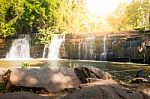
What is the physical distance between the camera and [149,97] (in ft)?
21.9

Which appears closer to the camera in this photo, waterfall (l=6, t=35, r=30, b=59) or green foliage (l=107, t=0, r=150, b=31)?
waterfall (l=6, t=35, r=30, b=59)

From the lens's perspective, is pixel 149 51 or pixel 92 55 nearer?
pixel 149 51

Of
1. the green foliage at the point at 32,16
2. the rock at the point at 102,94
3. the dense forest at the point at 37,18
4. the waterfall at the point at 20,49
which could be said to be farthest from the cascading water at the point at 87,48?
the rock at the point at 102,94

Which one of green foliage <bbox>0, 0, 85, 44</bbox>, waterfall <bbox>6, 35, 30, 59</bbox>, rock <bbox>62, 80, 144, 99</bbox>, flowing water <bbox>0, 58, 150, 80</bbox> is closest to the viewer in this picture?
rock <bbox>62, 80, 144, 99</bbox>

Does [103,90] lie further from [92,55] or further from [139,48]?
[92,55]

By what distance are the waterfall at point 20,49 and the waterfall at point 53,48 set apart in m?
2.79

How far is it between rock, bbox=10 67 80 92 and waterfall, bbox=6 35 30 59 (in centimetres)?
3629

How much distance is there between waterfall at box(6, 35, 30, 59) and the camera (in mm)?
45969

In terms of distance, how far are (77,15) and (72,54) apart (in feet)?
60.0

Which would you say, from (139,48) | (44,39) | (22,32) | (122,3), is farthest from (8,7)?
(122,3)

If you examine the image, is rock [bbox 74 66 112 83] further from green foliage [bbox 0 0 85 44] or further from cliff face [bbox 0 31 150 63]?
green foliage [bbox 0 0 85 44]

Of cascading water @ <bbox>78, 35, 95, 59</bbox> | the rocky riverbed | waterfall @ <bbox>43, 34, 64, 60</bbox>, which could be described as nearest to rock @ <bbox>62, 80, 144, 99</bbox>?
the rocky riverbed

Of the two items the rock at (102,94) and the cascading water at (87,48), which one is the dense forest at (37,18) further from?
the rock at (102,94)

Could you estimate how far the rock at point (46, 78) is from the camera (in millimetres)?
9188
